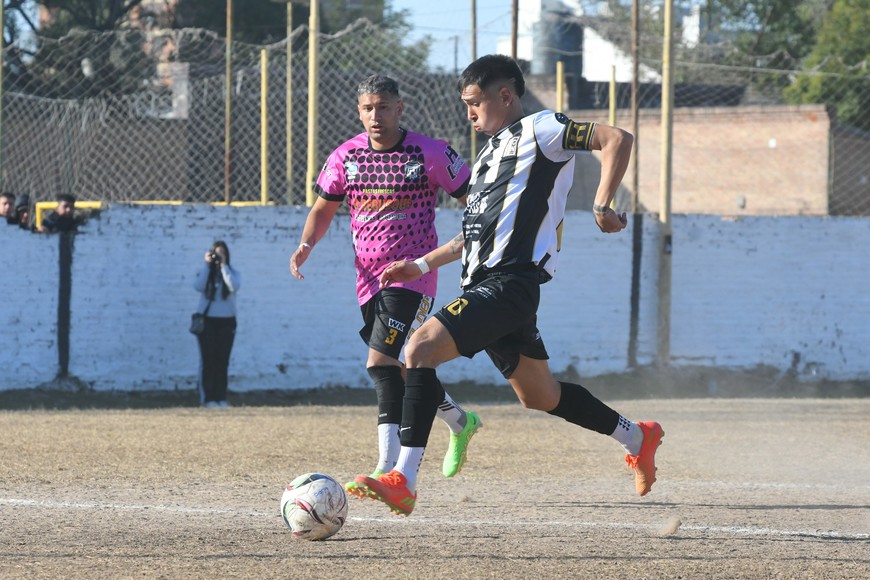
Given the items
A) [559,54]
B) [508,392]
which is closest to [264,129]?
[508,392]

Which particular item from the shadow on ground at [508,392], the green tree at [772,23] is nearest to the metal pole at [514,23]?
the shadow on ground at [508,392]

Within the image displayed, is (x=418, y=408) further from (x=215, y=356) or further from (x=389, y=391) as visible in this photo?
(x=215, y=356)

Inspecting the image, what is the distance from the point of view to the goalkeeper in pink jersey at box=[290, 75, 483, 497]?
6918mm

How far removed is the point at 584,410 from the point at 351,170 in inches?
72.9

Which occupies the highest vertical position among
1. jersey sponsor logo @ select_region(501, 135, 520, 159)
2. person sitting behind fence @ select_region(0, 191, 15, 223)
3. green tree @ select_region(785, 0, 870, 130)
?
green tree @ select_region(785, 0, 870, 130)

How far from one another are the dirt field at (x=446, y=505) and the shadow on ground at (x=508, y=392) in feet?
8.73

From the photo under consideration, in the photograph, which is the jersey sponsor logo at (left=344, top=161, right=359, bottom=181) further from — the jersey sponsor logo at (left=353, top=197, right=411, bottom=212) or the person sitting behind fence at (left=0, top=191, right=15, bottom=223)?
the person sitting behind fence at (left=0, top=191, right=15, bottom=223)

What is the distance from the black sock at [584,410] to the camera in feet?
21.0

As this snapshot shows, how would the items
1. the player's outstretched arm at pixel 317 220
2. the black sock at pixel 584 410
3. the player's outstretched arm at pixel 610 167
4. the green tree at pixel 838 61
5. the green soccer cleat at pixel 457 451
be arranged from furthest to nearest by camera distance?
1. the green tree at pixel 838 61
2. the green soccer cleat at pixel 457 451
3. the player's outstretched arm at pixel 317 220
4. the black sock at pixel 584 410
5. the player's outstretched arm at pixel 610 167

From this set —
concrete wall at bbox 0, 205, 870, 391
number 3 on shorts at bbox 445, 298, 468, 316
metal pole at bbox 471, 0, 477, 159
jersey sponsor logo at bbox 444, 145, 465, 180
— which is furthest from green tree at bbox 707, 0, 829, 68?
number 3 on shorts at bbox 445, 298, 468, 316

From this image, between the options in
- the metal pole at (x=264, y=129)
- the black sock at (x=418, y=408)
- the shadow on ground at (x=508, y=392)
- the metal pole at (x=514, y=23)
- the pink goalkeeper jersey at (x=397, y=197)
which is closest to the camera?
the black sock at (x=418, y=408)

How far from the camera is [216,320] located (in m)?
14.1

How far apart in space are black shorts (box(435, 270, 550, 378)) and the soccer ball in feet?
2.75

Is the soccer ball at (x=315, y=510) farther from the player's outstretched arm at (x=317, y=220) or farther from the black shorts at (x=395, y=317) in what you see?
the player's outstretched arm at (x=317, y=220)
